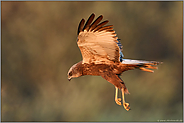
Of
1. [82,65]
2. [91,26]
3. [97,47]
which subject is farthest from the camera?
[82,65]

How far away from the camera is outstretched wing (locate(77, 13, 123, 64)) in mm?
1126

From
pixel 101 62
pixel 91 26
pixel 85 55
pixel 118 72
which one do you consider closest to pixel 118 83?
pixel 118 72

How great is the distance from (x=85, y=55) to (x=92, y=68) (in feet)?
0.32

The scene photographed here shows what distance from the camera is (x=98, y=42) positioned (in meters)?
1.20

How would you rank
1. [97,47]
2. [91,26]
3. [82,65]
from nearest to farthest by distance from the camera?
[91,26] → [97,47] → [82,65]

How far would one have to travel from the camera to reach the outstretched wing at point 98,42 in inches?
44.3

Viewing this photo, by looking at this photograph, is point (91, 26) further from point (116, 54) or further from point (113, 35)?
point (116, 54)

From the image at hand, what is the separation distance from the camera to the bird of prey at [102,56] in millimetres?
1138

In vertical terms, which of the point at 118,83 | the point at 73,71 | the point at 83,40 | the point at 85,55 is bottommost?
the point at 118,83

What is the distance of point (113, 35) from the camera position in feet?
3.73

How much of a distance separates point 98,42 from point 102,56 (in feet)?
0.38

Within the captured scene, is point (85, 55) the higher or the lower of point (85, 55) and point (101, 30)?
the lower

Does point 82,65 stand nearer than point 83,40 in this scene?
No

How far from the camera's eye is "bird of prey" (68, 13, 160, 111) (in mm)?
1138
